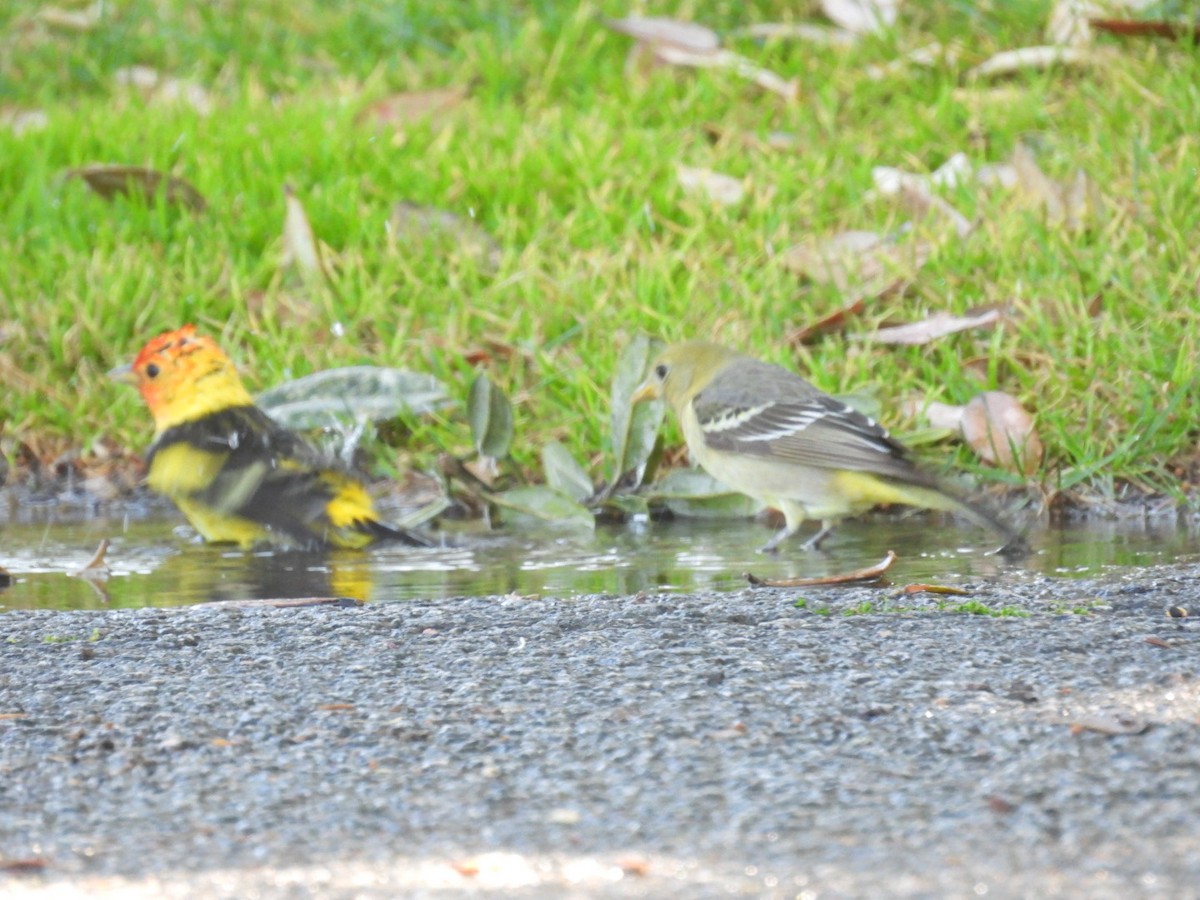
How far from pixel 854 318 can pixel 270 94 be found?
399cm

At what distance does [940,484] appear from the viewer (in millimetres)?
4785

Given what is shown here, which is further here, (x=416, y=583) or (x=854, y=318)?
(x=854, y=318)

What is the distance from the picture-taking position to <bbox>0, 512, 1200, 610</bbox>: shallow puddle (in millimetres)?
4277

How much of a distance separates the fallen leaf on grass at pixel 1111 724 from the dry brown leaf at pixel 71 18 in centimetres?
801

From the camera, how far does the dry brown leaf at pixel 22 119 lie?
7980 millimetres

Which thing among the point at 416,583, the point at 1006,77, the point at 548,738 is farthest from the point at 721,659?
the point at 1006,77

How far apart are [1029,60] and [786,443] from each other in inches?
133

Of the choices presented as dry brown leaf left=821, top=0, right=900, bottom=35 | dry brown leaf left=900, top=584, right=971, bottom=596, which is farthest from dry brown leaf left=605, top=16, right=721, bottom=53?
dry brown leaf left=900, top=584, right=971, bottom=596

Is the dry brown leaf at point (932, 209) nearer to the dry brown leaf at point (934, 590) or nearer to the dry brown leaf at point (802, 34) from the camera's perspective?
the dry brown leaf at point (802, 34)

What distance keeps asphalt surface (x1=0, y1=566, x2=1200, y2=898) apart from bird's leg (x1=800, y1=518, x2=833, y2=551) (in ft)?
4.74

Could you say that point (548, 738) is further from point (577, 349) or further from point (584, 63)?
point (584, 63)

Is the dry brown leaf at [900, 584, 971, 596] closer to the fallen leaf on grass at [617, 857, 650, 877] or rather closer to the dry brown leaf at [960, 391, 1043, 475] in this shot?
the dry brown leaf at [960, 391, 1043, 475]

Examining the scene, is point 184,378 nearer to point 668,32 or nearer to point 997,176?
point 997,176

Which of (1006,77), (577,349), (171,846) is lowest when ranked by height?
(171,846)
